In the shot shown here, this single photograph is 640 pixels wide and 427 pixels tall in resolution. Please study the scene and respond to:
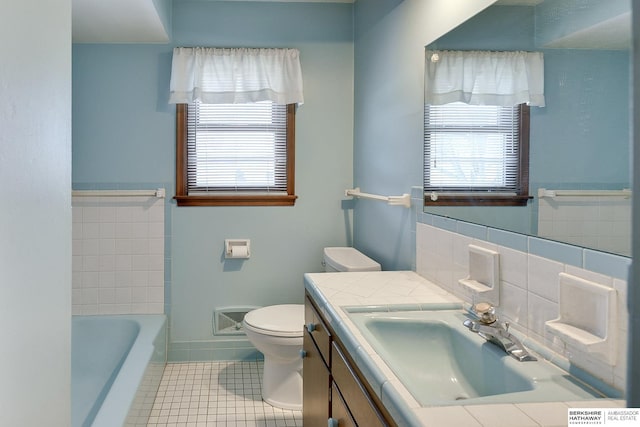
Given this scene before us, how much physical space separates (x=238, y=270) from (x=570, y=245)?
251cm

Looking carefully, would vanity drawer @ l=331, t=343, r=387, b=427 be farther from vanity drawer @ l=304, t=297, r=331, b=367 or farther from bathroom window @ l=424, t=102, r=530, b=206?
bathroom window @ l=424, t=102, r=530, b=206

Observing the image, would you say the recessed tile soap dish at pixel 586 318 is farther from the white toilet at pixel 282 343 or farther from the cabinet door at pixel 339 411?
the white toilet at pixel 282 343

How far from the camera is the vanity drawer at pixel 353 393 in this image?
4.10 feet

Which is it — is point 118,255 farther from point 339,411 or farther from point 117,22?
point 339,411

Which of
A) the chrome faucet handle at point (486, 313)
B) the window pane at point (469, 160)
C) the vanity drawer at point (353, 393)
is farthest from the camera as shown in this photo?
the window pane at point (469, 160)

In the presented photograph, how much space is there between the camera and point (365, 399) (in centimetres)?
131

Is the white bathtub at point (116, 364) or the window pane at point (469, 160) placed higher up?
the window pane at point (469, 160)

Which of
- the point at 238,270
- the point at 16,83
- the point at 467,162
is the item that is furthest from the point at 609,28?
the point at 238,270

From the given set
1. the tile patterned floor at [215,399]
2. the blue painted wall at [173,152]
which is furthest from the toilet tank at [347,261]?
the tile patterned floor at [215,399]

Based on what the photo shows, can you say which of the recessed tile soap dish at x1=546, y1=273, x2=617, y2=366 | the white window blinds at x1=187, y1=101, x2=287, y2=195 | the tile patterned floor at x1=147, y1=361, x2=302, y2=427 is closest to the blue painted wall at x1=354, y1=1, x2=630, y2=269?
the recessed tile soap dish at x1=546, y1=273, x2=617, y2=366

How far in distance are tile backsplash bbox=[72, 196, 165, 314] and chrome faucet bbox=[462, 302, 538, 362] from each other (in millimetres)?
2433

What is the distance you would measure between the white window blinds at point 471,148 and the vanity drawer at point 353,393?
0.74 metres

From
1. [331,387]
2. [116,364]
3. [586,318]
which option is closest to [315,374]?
[331,387]

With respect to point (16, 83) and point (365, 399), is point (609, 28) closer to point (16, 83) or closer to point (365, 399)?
point (365, 399)
